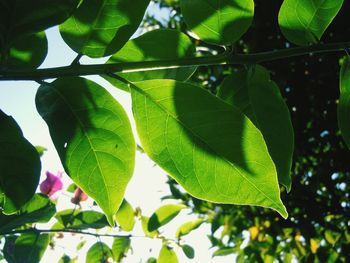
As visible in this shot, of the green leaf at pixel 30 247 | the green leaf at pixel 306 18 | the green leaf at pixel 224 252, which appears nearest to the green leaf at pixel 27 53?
the green leaf at pixel 306 18

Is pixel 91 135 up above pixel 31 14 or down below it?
below

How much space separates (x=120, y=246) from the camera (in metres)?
1.95

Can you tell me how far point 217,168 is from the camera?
594 mm

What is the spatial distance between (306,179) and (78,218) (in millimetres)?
2655

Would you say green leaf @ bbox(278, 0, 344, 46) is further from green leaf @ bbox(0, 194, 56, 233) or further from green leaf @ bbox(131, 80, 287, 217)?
green leaf @ bbox(0, 194, 56, 233)

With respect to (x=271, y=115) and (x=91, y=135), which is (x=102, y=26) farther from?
(x=271, y=115)

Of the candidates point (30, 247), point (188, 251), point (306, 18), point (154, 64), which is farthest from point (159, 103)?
point (188, 251)

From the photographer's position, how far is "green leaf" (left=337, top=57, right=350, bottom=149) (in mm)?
651

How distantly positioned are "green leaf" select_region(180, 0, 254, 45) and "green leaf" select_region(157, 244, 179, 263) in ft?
4.82

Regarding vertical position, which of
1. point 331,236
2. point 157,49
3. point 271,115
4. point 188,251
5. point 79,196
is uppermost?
point 157,49

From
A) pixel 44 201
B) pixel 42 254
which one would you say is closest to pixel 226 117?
pixel 44 201

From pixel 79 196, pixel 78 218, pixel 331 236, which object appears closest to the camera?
pixel 78 218

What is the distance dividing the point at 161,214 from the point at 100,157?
4.28ft

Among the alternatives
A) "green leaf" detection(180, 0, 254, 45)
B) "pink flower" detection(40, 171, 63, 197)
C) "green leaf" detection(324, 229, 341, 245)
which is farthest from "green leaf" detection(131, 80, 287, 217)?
"green leaf" detection(324, 229, 341, 245)
